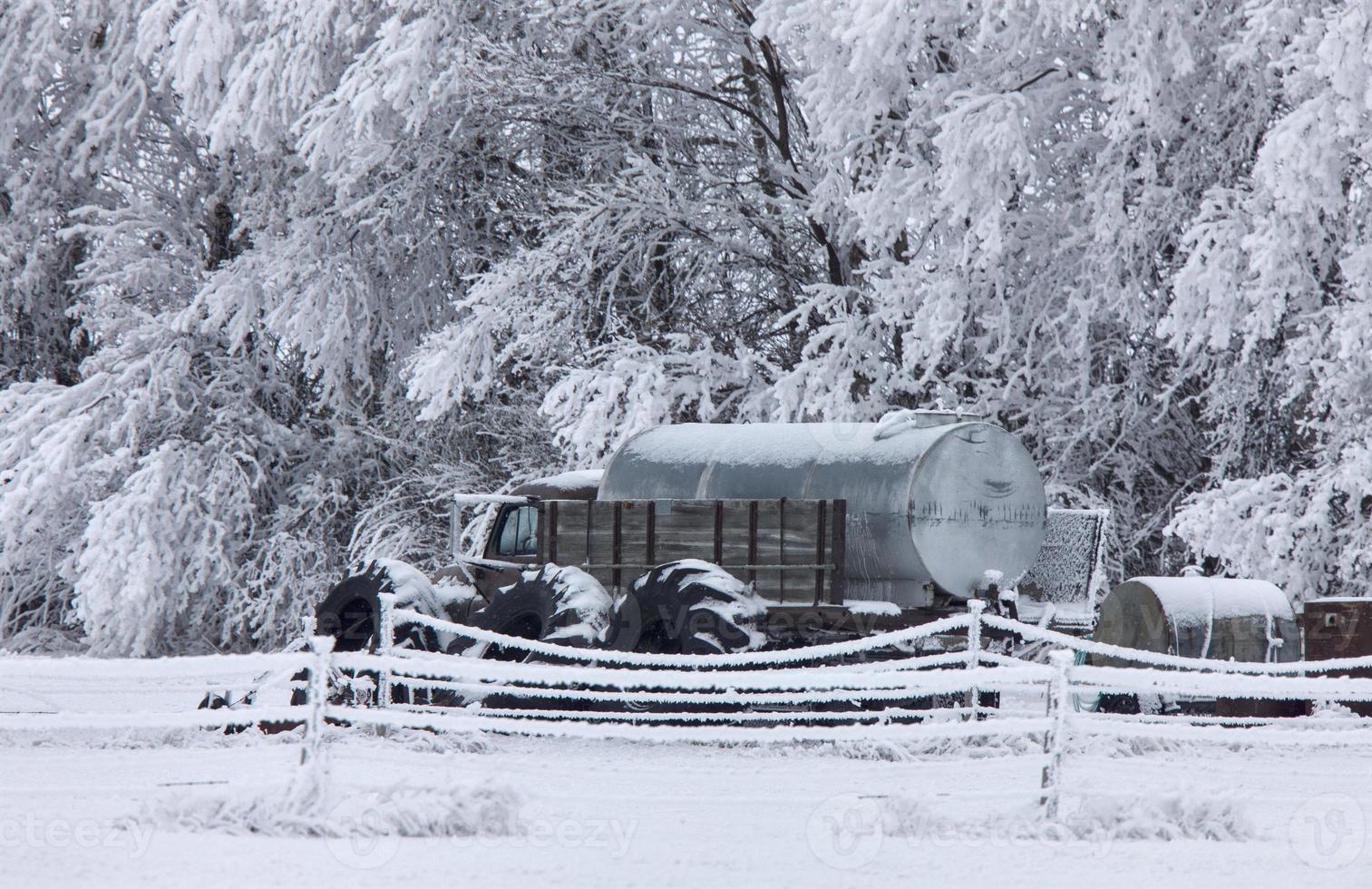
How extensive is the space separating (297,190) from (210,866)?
1909 centimetres

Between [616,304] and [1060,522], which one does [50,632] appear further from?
[1060,522]

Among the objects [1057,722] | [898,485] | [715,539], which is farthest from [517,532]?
[1057,722]

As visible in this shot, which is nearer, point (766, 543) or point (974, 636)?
point (974, 636)

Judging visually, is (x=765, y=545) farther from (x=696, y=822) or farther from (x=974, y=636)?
(x=696, y=822)

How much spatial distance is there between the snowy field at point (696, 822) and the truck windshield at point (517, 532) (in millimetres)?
4702

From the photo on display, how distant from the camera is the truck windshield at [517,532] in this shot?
16.4 meters

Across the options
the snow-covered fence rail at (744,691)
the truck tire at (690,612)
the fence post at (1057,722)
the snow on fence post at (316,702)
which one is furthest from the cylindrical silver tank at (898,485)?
the snow on fence post at (316,702)

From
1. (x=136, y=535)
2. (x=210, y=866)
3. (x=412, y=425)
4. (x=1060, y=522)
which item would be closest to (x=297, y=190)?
(x=412, y=425)

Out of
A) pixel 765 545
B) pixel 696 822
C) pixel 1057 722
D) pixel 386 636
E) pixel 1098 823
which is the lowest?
pixel 696 822

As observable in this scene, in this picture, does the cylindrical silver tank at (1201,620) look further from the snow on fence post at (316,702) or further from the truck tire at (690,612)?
the snow on fence post at (316,702)

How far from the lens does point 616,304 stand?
23.5m

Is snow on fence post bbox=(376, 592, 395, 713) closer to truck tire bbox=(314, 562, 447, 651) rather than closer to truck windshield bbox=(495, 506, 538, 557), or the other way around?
truck tire bbox=(314, 562, 447, 651)

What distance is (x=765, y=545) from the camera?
13.5 meters

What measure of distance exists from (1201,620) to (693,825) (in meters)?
7.77
